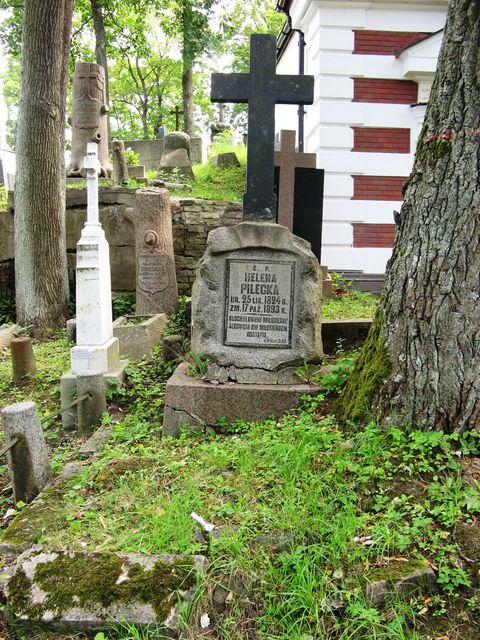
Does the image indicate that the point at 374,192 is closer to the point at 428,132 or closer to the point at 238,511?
the point at 428,132

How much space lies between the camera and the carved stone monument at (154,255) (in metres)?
7.94

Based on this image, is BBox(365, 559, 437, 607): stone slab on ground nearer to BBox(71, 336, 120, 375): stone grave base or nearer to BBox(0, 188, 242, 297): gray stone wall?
BBox(71, 336, 120, 375): stone grave base

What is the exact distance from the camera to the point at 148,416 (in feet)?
14.9

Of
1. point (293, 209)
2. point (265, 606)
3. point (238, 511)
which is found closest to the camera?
point (265, 606)

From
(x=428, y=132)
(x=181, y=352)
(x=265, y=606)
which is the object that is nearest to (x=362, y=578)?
(x=265, y=606)

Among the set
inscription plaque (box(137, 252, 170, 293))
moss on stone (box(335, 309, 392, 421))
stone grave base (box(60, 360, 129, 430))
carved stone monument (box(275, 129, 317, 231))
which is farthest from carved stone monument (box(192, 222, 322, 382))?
carved stone monument (box(275, 129, 317, 231))

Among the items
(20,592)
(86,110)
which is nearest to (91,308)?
(20,592)

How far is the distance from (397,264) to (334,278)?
665 cm

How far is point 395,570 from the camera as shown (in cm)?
232

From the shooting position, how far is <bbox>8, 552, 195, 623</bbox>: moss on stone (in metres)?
2.27

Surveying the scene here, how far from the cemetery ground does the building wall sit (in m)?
7.06

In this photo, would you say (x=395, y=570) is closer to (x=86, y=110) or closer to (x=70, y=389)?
(x=70, y=389)

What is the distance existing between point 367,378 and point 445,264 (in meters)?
0.83

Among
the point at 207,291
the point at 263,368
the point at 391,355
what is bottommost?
the point at 263,368
